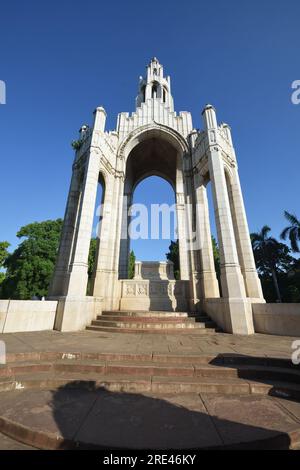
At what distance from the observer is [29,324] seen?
7816mm

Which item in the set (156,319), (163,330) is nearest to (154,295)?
(156,319)

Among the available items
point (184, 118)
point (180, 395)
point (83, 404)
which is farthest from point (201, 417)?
point (184, 118)

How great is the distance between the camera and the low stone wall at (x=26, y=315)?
732cm

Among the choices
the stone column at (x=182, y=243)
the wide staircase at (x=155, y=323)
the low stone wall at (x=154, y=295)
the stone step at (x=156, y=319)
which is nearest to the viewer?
the wide staircase at (x=155, y=323)

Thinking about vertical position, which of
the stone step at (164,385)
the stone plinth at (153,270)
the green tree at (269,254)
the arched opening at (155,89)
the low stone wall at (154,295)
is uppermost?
the arched opening at (155,89)

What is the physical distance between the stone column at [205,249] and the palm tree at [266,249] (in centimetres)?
2915

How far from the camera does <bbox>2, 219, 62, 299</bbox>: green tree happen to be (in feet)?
82.7

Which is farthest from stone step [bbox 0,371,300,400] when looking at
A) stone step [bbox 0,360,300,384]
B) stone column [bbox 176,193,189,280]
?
stone column [bbox 176,193,189,280]

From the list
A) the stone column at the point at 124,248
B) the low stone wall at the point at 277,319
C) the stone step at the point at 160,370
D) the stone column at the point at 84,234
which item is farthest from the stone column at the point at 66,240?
the low stone wall at the point at 277,319

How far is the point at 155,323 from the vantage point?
823cm

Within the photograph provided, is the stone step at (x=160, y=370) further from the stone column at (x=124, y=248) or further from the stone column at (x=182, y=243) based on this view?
the stone column at (x=124, y=248)

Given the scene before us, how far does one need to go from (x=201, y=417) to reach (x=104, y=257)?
969 centimetres

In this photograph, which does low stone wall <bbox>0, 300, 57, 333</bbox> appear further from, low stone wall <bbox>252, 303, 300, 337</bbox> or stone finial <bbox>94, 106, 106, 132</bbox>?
stone finial <bbox>94, 106, 106, 132</bbox>

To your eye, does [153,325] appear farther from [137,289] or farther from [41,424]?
[41,424]
